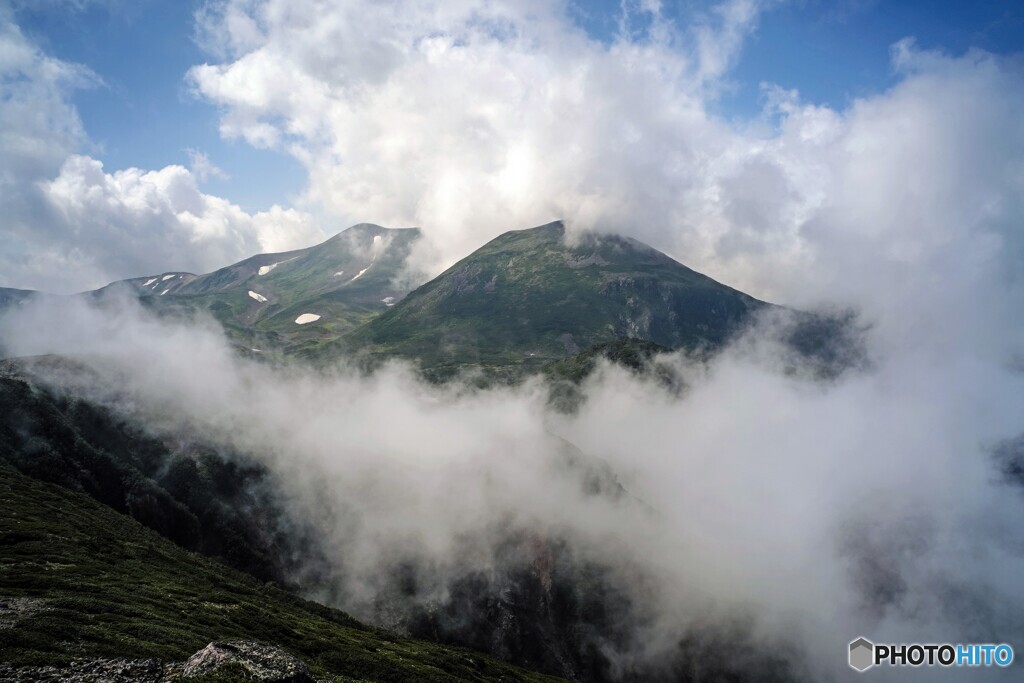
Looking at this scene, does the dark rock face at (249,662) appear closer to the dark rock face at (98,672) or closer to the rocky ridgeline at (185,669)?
the rocky ridgeline at (185,669)

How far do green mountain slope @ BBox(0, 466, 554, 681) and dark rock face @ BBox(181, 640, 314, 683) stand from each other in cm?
455

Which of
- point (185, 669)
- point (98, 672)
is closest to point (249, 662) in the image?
point (185, 669)

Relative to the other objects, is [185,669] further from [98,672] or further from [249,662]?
[98,672]

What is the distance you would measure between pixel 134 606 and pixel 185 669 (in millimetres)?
28004

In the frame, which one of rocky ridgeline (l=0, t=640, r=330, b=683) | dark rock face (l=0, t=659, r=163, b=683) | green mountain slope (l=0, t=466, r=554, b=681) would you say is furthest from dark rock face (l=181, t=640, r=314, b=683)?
green mountain slope (l=0, t=466, r=554, b=681)

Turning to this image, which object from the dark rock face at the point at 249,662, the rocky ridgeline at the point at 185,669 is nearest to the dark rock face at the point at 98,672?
the rocky ridgeline at the point at 185,669

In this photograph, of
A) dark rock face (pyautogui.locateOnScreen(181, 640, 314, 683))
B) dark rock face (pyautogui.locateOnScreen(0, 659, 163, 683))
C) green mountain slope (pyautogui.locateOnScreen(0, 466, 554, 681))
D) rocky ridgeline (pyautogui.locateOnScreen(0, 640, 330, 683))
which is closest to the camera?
dark rock face (pyautogui.locateOnScreen(0, 659, 163, 683))

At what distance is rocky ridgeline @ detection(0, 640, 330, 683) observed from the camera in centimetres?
4503

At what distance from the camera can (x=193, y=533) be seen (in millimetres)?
160375

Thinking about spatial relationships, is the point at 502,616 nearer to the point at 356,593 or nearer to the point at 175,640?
the point at 356,593

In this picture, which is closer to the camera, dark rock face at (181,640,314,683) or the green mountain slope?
dark rock face at (181,640,314,683)

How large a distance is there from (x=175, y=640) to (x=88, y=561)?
130 ft

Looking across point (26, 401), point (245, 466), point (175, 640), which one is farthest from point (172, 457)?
point (175, 640)

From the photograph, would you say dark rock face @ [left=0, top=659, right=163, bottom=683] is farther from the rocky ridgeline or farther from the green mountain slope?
the green mountain slope
